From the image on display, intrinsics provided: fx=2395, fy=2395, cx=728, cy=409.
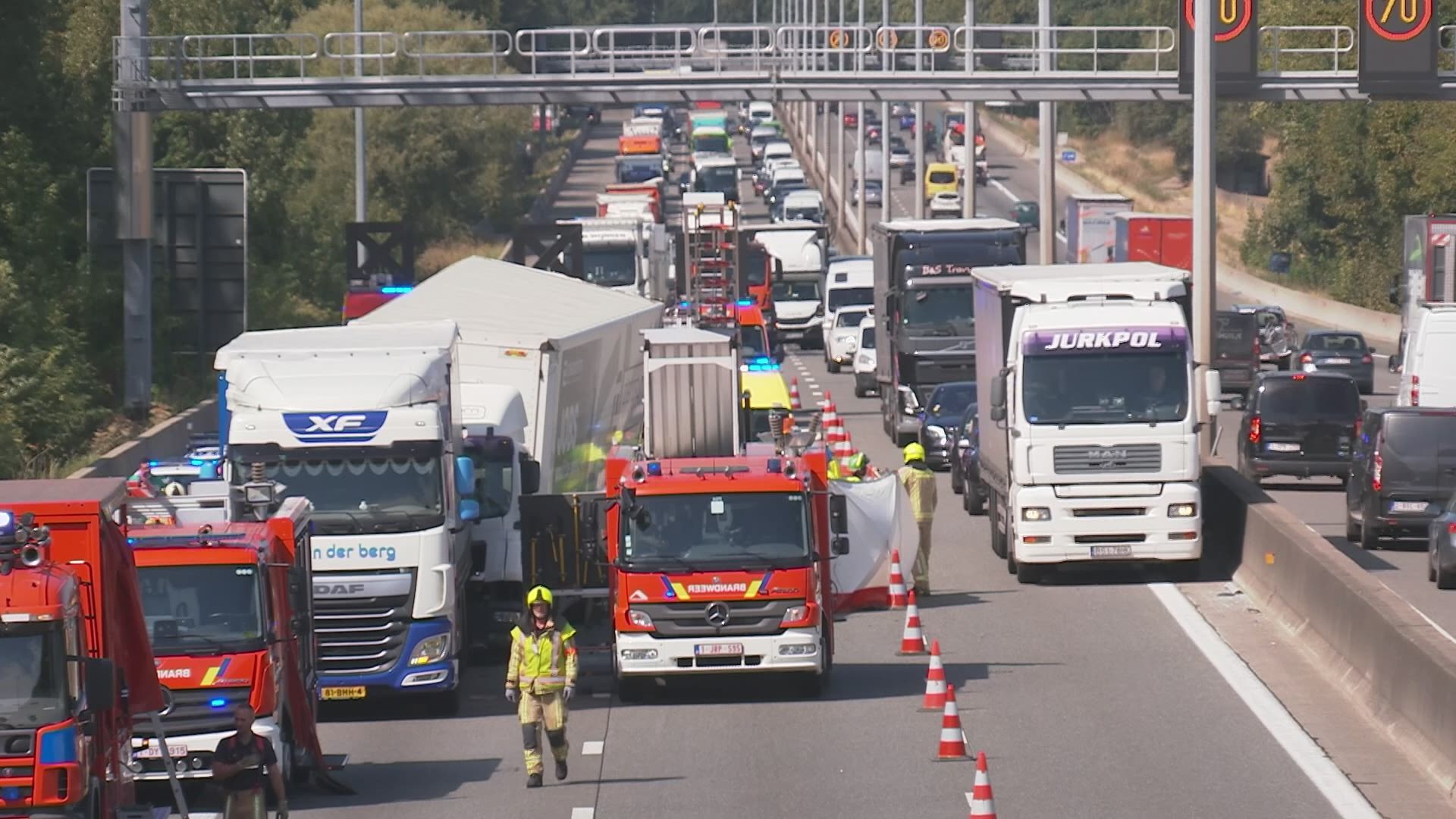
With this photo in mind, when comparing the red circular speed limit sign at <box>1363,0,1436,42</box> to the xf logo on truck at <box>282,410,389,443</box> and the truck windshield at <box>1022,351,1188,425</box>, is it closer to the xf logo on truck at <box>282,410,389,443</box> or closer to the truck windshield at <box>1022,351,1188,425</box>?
the truck windshield at <box>1022,351,1188,425</box>

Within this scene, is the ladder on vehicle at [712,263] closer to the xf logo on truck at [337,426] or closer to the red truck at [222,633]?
the xf logo on truck at [337,426]

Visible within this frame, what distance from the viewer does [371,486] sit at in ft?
63.7

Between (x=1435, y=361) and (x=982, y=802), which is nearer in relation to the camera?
(x=982, y=802)

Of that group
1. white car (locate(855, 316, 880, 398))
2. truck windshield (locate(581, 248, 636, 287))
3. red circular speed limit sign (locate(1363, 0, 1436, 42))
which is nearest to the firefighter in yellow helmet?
red circular speed limit sign (locate(1363, 0, 1436, 42))

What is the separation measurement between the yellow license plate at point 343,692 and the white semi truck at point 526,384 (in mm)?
2646

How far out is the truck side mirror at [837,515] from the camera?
1988 cm

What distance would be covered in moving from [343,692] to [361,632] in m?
0.49

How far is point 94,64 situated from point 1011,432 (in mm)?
25762

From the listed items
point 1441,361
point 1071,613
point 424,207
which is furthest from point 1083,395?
point 424,207

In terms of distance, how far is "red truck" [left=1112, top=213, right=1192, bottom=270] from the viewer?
5850 cm

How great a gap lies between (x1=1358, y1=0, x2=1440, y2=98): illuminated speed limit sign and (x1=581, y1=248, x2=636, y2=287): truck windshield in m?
16.5

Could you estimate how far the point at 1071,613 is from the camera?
2394 centimetres

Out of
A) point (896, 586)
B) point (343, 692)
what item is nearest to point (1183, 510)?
point (896, 586)

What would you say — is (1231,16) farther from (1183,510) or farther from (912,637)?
(912,637)
